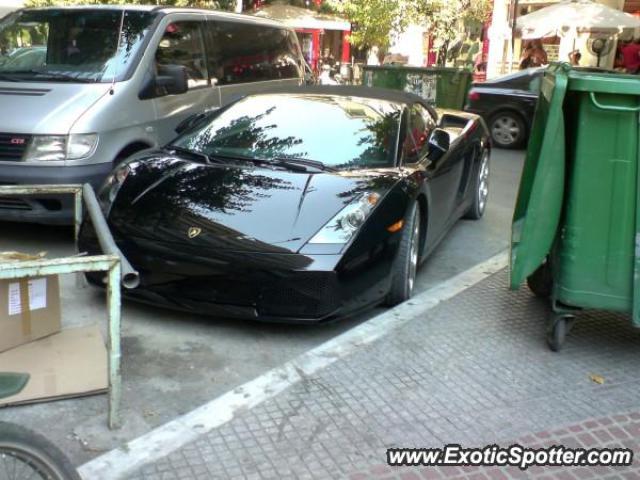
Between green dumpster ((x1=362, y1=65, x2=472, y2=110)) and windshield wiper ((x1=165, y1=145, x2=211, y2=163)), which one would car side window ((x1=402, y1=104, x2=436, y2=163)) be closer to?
windshield wiper ((x1=165, y1=145, x2=211, y2=163))

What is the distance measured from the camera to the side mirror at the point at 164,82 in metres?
6.34

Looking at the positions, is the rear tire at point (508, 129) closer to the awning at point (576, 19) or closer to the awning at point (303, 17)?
the awning at point (576, 19)

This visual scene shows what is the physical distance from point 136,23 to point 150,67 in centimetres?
51

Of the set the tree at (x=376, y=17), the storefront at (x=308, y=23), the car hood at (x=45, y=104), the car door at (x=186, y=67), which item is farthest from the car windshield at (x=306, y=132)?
the storefront at (x=308, y=23)

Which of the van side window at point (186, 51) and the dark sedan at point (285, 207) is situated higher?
the van side window at point (186, 51)

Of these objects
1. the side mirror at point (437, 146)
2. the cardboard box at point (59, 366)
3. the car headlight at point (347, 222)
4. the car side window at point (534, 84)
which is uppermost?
the car side window at point (534, 84)

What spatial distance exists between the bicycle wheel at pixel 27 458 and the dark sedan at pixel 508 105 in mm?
11181

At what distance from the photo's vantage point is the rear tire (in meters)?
12.4

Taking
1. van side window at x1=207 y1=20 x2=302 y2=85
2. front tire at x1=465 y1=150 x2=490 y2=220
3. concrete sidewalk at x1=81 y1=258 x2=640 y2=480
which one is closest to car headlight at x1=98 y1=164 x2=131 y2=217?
concrete sidewalk at x1=81 y1=258 x2=640 y2=480

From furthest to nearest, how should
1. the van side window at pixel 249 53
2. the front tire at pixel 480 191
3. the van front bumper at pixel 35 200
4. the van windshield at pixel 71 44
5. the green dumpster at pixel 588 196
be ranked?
1. the van side window at pixel 249 53
2. the front tire at pixel 480 191
3. the van windshield at pixel 71 44
4. the van front bumper at pixel 35 200
5. the green dumpster at pixel 588 196

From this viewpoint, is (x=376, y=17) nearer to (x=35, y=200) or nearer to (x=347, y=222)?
(x=35, y=200)

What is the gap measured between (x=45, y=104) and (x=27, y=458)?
4063 mm

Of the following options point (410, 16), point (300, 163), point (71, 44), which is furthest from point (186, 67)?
point (410, 16)

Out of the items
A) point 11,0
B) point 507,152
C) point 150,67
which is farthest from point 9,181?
point 11,0
